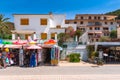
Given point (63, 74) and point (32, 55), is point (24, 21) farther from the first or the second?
point (63, 74)

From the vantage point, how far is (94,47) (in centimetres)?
3978

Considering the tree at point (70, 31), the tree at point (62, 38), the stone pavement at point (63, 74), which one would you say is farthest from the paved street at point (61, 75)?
the tree at point (70, 31)

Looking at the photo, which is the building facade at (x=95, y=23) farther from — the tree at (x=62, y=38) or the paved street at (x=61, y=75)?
the paved street at (x=61, y=75)

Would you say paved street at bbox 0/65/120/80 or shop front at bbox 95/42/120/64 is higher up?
shop front at bbox 95/42/120/64

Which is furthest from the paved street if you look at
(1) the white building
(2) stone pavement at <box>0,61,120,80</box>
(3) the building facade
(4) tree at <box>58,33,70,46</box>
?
(3) the building facade

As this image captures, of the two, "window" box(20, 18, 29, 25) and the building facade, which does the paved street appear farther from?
the building facade

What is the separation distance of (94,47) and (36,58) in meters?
11.0

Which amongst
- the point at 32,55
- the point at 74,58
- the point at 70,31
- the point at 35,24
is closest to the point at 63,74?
the point at 32,55

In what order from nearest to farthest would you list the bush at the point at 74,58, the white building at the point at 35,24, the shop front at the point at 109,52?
the shop front at the point at 109,52
the bush at the point at 74,58
the white building at the point at 35,24

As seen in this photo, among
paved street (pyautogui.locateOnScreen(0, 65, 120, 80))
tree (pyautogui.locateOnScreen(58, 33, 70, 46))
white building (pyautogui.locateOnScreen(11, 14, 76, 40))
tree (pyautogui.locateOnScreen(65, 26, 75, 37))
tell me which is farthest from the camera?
tree (pyautogui.locateOnScreen(65, 26, 75, 37))

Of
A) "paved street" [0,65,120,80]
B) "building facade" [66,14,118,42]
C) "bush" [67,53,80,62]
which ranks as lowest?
"paved street" [0,65,120,80]

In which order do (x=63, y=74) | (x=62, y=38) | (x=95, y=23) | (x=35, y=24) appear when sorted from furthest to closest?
(x=95, y=23)
(x=35, y=24)
(x=62, y=38)
(x=63, y=74)

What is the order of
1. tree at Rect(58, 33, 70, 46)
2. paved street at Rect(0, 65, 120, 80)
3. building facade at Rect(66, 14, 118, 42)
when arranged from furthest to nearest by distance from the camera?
building facade at Rect(66, 14, 118, 42) → tree at Rect(58, 33, 70, 46) → paved street at Rect(0, 65, 120, 80)

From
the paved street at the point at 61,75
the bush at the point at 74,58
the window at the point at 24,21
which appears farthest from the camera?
the window at the point at 24,21
